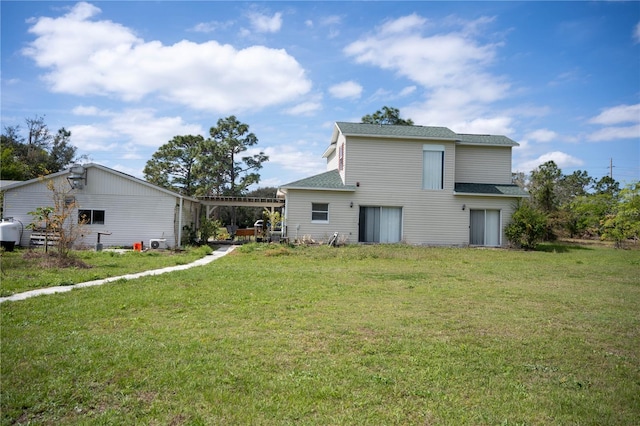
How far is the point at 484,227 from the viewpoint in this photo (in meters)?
23.6

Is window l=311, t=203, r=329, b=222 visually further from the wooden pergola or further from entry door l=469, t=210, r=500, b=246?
entry door l=469, t=210, r=500, b=246

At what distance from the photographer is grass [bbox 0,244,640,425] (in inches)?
158

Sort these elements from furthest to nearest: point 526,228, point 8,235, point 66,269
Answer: point 526,228 < point 8,235 < point 66,269

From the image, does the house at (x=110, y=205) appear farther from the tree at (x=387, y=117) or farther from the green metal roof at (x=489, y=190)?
the tree at (x=387, y=117)

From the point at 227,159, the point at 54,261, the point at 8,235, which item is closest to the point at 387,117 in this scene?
the point at 227,159

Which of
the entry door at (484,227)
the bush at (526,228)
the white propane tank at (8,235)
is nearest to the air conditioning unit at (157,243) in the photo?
the white propane tank at (8,235)

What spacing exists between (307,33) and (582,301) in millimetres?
11572

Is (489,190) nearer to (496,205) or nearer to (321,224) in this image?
(496,205)

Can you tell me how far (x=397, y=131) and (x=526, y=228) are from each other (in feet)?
28.1

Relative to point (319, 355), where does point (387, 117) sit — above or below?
above

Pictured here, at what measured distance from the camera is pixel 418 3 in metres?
13.9

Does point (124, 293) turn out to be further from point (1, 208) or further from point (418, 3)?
point (1, 208)

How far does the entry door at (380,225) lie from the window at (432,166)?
2220mm

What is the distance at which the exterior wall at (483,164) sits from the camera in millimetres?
24688
